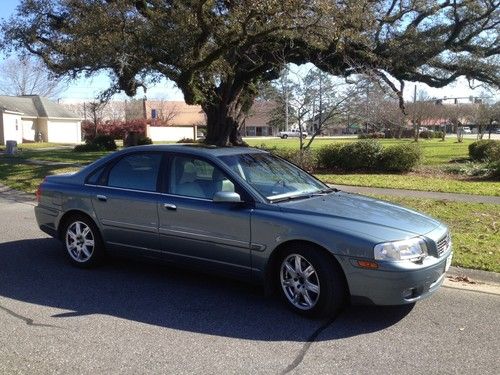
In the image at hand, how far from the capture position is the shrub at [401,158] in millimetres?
18047

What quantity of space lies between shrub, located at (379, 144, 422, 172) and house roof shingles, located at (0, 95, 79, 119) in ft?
124

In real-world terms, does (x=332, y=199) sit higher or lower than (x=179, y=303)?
higher

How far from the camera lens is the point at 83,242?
6.41 meters

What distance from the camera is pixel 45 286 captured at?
5754 mm

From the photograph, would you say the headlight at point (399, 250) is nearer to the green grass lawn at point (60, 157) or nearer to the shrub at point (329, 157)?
the shrub at point (329, 157)

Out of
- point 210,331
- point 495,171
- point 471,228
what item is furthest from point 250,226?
point 495,171

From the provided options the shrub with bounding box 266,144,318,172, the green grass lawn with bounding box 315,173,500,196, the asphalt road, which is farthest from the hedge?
the asphalt road

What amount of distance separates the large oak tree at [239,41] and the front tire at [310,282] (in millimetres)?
9896

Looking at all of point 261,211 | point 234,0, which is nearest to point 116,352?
point 261,211

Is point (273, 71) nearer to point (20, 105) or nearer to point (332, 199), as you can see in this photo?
point (332, 199)

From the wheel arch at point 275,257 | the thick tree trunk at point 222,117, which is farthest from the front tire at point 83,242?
the thick tree trunk at point 222,117

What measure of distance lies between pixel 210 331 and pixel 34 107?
172 feet

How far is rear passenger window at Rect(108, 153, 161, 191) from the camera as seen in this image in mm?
5969

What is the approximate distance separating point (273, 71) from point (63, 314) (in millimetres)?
17877
